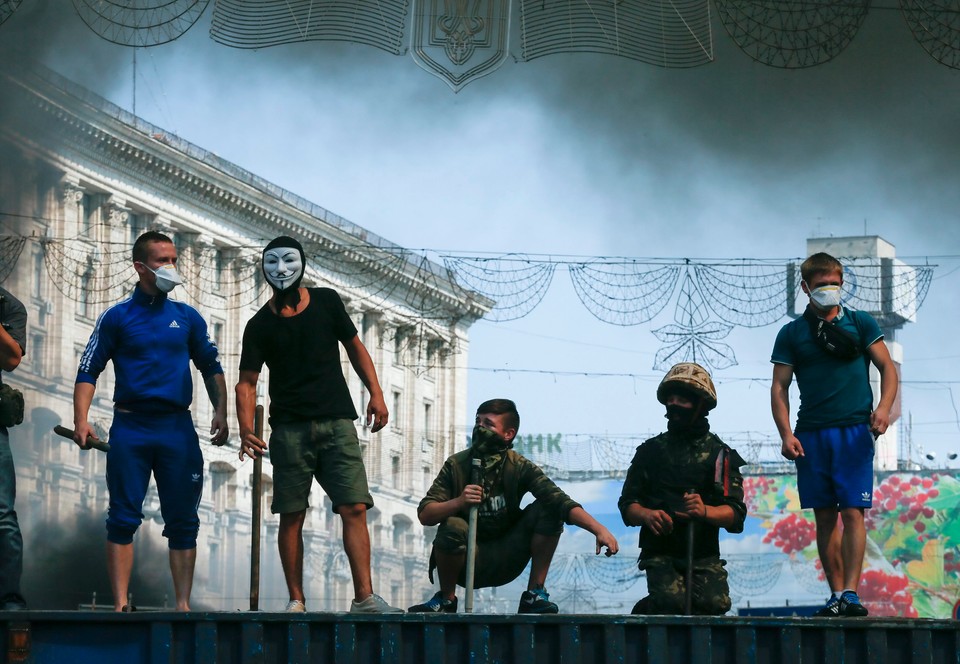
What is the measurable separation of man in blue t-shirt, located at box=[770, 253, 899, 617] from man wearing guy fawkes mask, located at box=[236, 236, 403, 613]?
1.67 m

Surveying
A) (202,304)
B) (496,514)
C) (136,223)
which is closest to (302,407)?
(496,514)

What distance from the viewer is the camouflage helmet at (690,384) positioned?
24.4 feet

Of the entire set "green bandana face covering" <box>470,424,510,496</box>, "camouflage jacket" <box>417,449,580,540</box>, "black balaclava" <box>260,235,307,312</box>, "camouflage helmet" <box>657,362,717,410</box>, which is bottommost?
"camouflage jacket" <box>417,449,580,540</box>

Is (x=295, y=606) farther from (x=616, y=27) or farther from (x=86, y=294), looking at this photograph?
(x=86, y=294)

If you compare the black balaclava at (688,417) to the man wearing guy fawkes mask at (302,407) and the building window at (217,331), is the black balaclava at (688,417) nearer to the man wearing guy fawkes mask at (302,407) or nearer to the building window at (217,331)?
the man wearing guy fawkes mask at (302,407)

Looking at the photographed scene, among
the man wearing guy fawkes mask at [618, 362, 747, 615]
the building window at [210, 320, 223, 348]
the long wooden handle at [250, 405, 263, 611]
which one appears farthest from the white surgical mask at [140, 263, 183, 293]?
the building window at [210, 320, 223, 348]

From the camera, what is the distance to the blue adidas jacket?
7215 millimetres

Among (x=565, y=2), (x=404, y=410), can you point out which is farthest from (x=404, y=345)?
(x=565, y=2)

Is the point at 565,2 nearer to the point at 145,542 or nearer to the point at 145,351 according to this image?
the point at 145,351

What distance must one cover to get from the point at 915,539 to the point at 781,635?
48.5 m

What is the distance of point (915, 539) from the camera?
2080 inches

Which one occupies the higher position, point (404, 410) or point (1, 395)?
point (404, 410)

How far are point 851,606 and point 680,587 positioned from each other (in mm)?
807

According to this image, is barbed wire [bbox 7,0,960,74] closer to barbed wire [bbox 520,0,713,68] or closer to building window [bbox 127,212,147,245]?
barbed wire [bbox 520,0,713,68]
